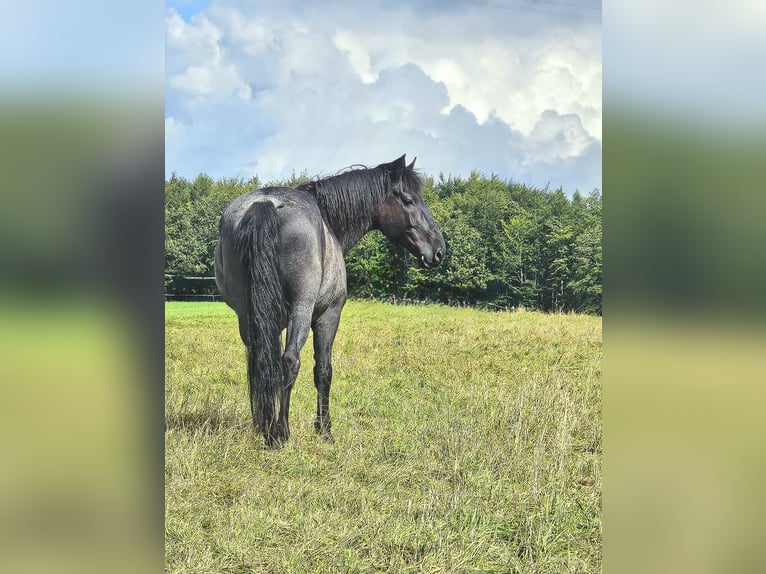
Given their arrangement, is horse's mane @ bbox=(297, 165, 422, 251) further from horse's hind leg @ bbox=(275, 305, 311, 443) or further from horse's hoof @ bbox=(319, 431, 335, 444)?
horse's hoof @ bbox=(319, 431, 335, 444)

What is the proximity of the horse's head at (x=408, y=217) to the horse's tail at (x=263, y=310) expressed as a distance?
1632 mm

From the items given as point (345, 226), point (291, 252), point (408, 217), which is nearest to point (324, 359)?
point (291, 252)

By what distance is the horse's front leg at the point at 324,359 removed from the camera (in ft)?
18.7

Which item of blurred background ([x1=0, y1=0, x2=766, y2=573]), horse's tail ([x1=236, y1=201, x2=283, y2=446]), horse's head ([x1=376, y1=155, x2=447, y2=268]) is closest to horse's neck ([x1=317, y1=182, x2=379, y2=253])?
horse's head ([x1=376, y1=155, x2=447, y2=268])

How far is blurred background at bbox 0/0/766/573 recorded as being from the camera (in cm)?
86

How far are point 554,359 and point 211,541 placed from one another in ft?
27.4

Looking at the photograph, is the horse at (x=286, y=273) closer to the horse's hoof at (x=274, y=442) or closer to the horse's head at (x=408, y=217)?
the horse's hoof at (x=274, y=442)

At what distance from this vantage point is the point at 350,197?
6164 mm

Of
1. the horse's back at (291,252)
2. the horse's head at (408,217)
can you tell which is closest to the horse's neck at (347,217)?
the horse's head at (408,217)
